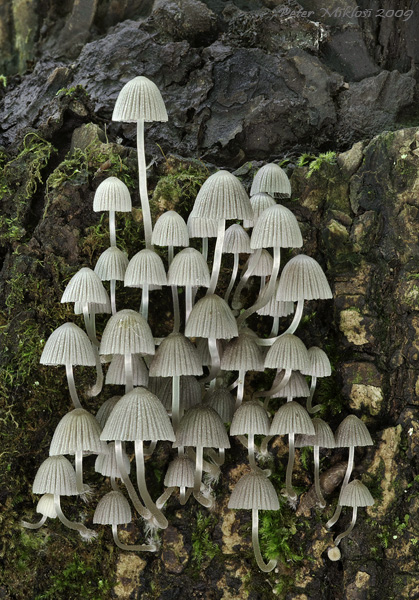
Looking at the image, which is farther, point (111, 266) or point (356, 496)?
point (111, 266)

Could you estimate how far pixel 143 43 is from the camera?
4.50m

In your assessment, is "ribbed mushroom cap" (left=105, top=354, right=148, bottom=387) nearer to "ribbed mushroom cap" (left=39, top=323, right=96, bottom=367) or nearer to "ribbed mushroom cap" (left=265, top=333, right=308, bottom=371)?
"ribbed mushroom cap" (left=39, top=323, right=96, bottom=367)

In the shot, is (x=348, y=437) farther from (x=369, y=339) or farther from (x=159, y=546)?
(x=159, y=546)

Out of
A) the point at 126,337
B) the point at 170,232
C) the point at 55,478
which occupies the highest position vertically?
the point at 170,232

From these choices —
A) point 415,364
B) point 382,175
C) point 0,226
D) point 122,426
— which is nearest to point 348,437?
point 415,364

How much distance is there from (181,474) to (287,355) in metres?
0.98

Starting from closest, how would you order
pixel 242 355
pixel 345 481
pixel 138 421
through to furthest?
pixel 138 421 < pixel 242 355 < pixel 345 481

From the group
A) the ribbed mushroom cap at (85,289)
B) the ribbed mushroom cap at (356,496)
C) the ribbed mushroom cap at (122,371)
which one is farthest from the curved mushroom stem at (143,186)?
the ribbed mushroom cap at (356,496)

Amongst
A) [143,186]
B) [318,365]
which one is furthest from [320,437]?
[143,186]

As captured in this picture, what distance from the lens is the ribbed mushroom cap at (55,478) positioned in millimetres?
3600

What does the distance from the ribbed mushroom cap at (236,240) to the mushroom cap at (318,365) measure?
0.79 meters

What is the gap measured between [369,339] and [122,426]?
1.71 metres

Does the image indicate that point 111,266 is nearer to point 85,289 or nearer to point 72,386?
point 85,289

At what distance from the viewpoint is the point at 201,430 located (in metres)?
3.54
